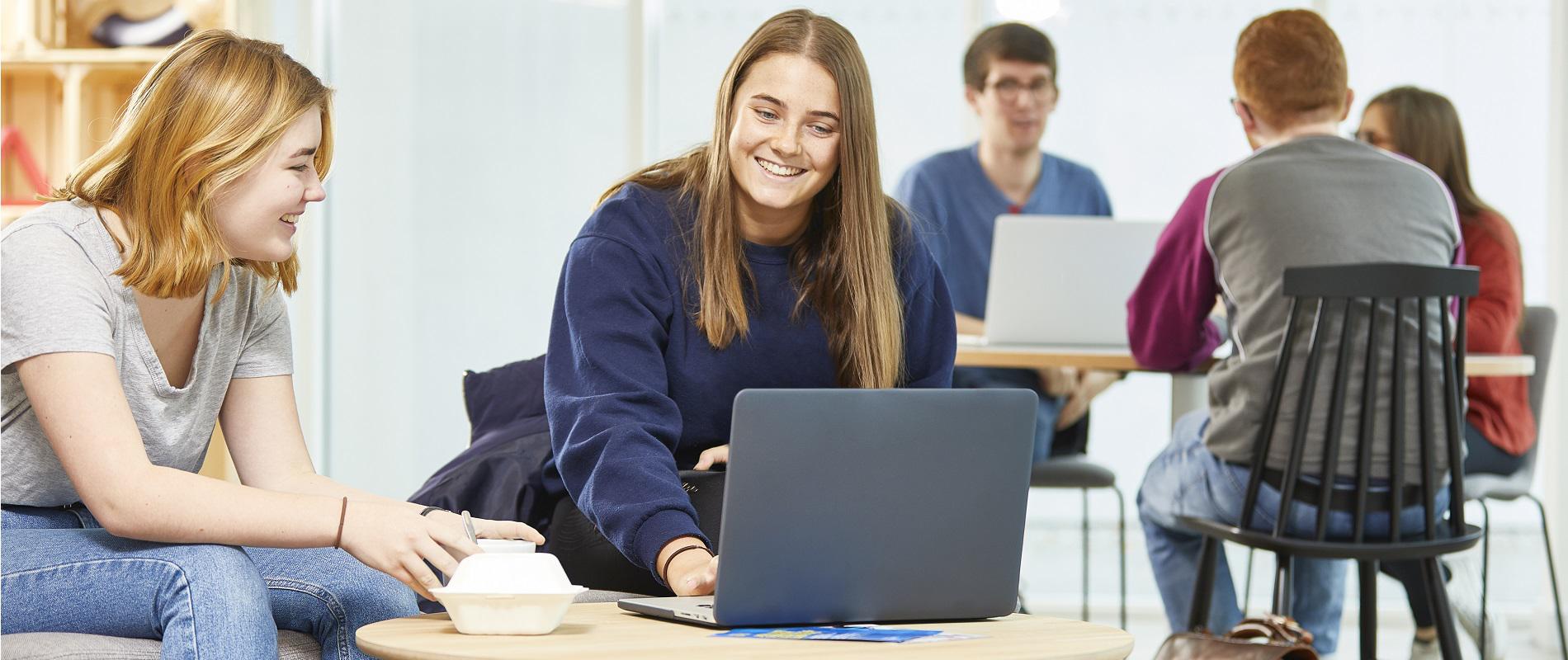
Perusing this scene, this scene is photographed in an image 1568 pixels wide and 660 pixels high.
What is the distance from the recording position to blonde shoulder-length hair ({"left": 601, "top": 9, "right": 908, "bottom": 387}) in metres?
Result: 1.71

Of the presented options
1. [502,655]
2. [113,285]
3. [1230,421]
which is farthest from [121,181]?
[1230,421]

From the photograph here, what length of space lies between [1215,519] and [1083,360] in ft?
1.19

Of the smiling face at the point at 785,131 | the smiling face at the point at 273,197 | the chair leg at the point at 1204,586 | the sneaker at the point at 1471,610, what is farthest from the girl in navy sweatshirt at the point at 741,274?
the sneaker at the point at 1471,610

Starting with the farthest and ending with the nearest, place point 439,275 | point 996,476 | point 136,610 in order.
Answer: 1. point 439,275
2. point 136,610
3. point 996,476

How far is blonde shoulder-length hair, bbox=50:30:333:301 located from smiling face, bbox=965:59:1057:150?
2.14m

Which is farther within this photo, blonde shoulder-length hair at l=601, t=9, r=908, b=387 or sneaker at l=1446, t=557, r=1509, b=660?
sneaker at l=1446, t=557, r=1509, b=660

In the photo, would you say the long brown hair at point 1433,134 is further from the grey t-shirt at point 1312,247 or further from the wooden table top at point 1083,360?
the grey t-shirt at point 1312,247

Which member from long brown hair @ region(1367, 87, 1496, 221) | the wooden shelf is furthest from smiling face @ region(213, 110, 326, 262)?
the wooden shelf

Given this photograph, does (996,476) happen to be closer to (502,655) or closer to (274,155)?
(502,655)

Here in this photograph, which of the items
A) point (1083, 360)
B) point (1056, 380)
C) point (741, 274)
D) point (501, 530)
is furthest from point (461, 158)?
point (501, 530)

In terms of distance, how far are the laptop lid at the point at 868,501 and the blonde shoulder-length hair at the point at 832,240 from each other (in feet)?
1.89

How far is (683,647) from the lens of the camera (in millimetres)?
1037

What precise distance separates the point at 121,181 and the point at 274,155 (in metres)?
0.15

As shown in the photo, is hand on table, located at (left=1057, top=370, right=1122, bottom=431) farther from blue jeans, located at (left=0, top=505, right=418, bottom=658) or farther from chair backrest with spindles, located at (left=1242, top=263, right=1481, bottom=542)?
blue jeans, located at (left=0, top=505, right=418, bottom=658)
